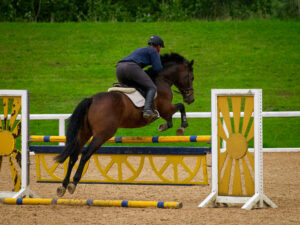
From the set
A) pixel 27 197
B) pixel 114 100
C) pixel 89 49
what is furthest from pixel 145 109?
pixel 89 49

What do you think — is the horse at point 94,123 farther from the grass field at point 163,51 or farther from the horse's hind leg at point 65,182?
the grass field at point 163,51

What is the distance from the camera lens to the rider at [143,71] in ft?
21.2

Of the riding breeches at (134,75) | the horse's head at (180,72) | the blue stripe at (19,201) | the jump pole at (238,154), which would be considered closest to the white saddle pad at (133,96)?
the riding breeches at (134,75)

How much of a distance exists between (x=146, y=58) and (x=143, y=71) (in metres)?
0.23

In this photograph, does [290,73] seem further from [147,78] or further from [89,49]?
[147,78]

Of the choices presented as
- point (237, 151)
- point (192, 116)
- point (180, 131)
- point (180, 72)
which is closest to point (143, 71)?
point (180, 72)

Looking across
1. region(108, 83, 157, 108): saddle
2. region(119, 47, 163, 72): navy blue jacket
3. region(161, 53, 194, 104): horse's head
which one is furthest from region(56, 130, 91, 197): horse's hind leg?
region(161, 53, 194, 104): horse's head

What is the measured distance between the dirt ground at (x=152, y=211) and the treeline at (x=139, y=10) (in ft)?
52.7

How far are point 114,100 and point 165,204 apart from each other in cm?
129


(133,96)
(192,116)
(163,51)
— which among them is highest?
(163,51)

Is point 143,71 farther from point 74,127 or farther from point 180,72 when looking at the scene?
point 74,127

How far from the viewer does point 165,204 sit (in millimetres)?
5844

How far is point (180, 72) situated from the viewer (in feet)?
23.7

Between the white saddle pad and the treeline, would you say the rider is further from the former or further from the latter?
the treeline
